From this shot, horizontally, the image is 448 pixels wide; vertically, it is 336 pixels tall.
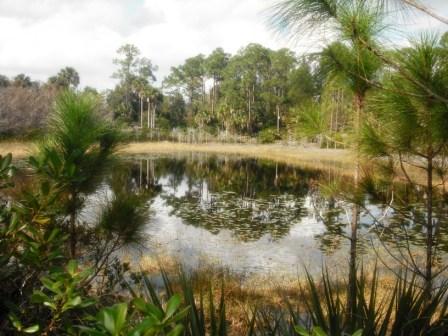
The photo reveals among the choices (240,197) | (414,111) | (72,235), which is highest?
(414,111)

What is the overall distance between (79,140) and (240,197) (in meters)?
11.3

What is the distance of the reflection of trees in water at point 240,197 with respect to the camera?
1008 centimetres

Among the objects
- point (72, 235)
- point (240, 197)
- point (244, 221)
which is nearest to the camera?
point (72, 235)

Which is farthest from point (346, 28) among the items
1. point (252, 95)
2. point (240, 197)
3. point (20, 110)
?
point (252, 95)

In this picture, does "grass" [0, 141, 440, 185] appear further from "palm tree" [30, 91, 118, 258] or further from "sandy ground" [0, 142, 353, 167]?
"palm tree" [30, 91, 118, 258]

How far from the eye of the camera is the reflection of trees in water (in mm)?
10078

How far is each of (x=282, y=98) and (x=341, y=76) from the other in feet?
135

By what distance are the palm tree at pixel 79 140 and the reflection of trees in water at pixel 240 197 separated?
430 cm

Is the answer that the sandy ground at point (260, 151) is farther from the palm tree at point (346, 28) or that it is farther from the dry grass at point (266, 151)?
the palm tree at point (346, 28)

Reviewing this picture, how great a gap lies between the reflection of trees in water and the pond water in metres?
0.02

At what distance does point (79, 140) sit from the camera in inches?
115

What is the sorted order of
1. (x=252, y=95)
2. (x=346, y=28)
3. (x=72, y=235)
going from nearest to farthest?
(x=346, y=28)
(x=72, y=235)
(x=252, y=95)

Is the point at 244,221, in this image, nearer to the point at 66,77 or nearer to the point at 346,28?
the point at 346,28

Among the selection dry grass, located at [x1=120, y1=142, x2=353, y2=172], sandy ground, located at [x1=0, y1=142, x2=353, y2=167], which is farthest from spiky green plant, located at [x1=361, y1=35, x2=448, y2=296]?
dry grass, located at [x1=120, y1=142, x2=353, y2=172]
